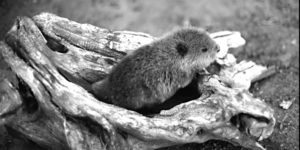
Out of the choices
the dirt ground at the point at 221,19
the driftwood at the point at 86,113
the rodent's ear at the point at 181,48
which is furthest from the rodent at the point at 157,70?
the dirt ground at the point at 221,19

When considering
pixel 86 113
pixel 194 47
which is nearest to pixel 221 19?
pixel 194 47

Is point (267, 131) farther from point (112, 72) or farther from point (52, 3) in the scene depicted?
point (52, 3)

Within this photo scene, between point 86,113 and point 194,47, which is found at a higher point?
point 194,47

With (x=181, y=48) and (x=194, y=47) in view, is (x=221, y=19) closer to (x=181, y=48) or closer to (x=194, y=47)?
(x=194, y=47)

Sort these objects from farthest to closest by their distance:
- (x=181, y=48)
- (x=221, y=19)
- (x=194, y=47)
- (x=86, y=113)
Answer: (x=221, y=19) → (x=194, y=47) → (x=181, y=48) → (x=86, y=113)

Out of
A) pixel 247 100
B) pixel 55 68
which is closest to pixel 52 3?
pixel 55 68

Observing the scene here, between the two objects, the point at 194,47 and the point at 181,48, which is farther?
the point at 194,47

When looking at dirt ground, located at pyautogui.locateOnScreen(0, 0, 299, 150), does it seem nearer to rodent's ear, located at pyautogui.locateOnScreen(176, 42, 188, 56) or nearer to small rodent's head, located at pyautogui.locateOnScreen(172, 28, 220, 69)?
small rodent's head, located at pyautogui.locateOnScreen(172, 28, 220, 69)
